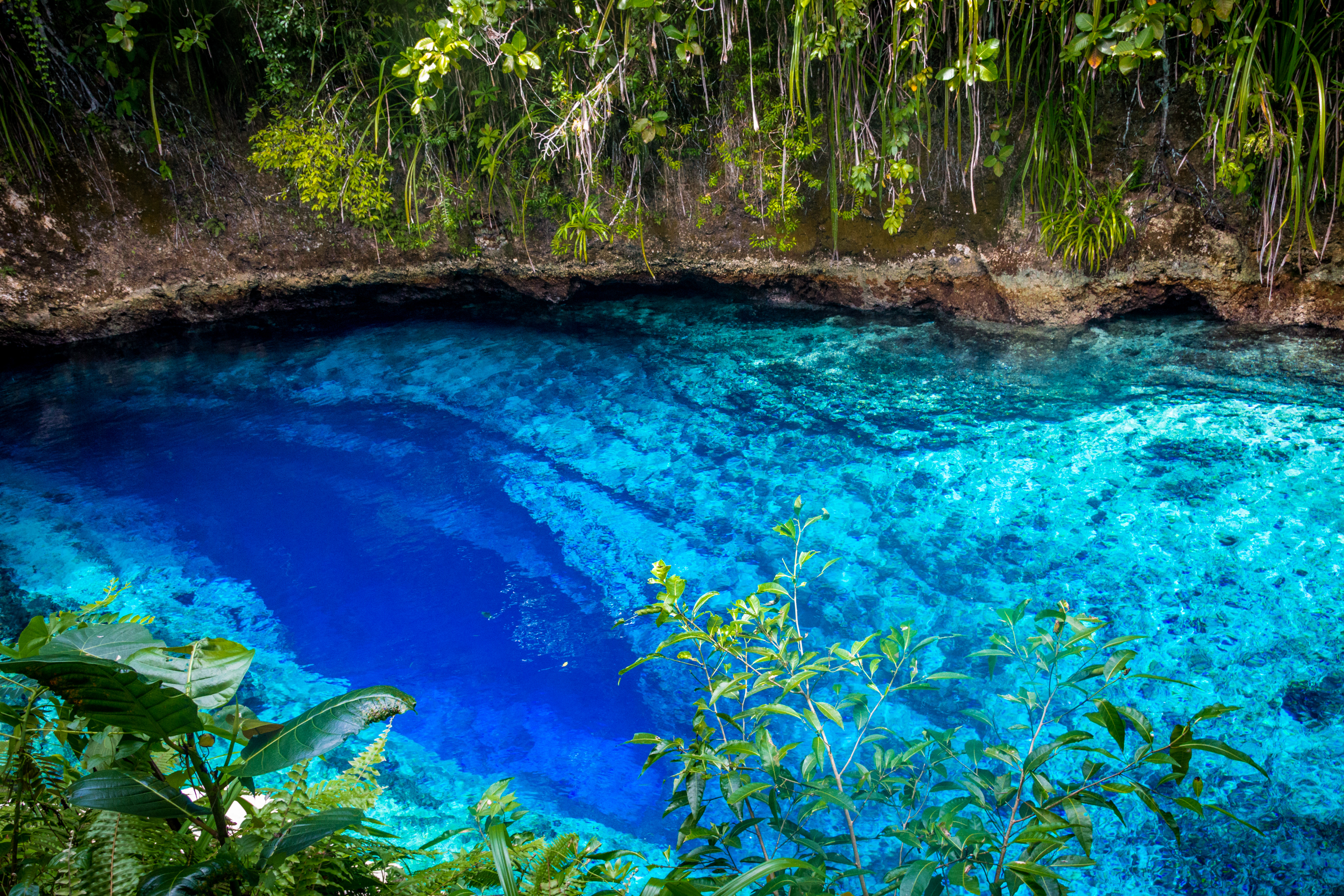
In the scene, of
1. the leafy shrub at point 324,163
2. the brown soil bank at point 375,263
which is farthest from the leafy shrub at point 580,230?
the leafy shrub at point 324,163

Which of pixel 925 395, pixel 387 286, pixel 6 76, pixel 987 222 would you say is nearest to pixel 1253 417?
pixel 925 395

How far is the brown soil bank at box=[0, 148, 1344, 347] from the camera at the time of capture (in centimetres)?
384

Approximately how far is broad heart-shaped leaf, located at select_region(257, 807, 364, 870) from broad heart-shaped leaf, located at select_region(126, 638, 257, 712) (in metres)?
0.15

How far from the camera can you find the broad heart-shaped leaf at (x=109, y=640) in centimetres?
79

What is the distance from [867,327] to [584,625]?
2.46 meters

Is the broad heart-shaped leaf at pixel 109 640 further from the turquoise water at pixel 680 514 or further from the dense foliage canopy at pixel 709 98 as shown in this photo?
the dense foliage canopy at pixel 709 98

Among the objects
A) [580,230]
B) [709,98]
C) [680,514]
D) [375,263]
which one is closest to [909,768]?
[680,514]

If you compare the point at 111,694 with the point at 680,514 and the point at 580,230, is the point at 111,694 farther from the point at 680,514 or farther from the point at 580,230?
the point at 580,230

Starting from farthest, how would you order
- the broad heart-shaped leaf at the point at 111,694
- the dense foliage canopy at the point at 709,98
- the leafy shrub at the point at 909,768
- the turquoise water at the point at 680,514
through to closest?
1. the dense foliage canopy at the point at 709,98
2. the turquoise water at the point at 680,514
3. the leafy shrub at the point at 909,768
4. the broad heart-shaped leaf at the point at 111,694

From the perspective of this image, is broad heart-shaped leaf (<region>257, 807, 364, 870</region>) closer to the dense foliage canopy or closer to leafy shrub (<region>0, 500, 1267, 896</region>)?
leafy shrub (<region>0, 500, 1267, 896</region>)

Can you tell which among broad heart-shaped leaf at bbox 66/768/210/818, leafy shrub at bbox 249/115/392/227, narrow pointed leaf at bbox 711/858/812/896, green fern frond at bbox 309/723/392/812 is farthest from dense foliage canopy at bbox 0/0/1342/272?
narrow pointed leaf at bbox 711/858/812/896

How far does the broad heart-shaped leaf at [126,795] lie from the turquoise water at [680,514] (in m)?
1.44

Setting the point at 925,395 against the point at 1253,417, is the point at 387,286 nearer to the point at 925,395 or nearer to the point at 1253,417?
the point at 925,395

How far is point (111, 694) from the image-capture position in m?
0.65
